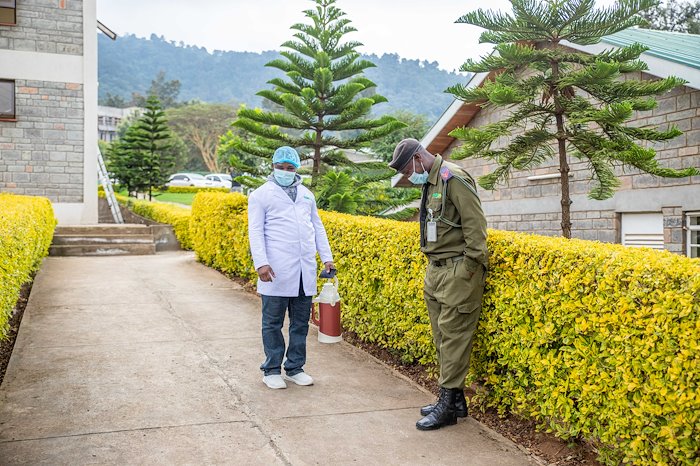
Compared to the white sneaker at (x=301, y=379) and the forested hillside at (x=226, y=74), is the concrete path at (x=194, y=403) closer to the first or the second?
the white sneaker at (x=301, y=379)

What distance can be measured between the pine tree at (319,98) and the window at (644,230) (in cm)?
403

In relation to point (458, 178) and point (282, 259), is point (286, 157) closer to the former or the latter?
point (282, 259)

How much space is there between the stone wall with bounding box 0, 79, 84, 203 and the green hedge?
1355 centimetres

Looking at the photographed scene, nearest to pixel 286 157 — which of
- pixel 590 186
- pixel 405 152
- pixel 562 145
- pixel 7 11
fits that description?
pixel 405 152

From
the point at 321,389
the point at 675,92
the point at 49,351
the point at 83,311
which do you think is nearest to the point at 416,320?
the point at 321,389

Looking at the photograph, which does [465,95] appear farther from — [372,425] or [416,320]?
[372,425]

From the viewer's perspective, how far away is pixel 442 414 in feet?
15.4

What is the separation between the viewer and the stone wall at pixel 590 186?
8.98m

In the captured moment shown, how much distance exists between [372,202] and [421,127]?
28.6 meters

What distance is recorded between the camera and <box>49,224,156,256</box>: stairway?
48.8 feet

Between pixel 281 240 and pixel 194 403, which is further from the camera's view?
pixel 281 240

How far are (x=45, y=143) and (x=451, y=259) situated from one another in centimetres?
1489

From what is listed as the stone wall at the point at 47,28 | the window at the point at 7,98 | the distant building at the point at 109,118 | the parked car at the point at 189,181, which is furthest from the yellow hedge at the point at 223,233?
the distant building at the point at 109,118

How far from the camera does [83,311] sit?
8258mm
